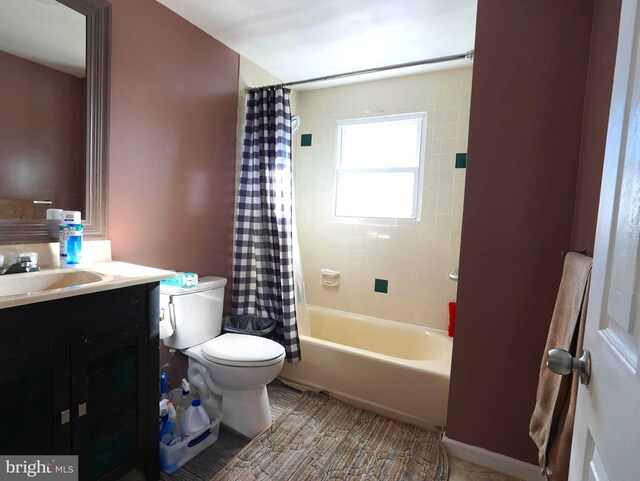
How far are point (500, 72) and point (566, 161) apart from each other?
0.48 m

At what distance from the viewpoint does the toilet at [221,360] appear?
1678 millimetres

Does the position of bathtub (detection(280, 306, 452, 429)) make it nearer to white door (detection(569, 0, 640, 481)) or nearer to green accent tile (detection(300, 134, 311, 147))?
white door (detection(569, 0, 640, 481))

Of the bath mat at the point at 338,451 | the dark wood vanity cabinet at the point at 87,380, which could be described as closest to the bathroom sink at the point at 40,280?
the dark wood vanity cabinet at the point at 87,380

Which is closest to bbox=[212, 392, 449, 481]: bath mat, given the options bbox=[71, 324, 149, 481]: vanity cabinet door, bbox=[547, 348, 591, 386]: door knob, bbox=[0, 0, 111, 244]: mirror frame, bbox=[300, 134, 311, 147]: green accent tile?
bbox=[71, 324, 149, 481]: vanity cabinet door

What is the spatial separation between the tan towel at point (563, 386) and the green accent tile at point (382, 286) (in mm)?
1476

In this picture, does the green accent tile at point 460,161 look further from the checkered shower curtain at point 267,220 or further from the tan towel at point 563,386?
the tan towel at point 563,386

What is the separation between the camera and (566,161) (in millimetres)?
1355

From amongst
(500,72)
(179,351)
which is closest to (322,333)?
(179,351)

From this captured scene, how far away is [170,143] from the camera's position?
1.90m

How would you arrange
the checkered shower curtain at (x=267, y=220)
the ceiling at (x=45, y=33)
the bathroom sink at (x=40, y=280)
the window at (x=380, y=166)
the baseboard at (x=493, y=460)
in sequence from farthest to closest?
the window at (x=380, y=166) → the checkered shower curtain at (x=267, y=220) → the baseboard at (x=493, y=460) → the ceiling at (x=45, y=33) → the bathroom sink at (x=40, y=280)

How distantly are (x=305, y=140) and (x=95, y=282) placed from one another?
7.04ft

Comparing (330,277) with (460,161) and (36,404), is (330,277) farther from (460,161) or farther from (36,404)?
(36,404)

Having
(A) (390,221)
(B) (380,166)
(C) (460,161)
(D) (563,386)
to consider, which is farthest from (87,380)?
(C) (460,161)

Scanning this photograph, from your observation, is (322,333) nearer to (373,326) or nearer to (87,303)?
(373,326)
